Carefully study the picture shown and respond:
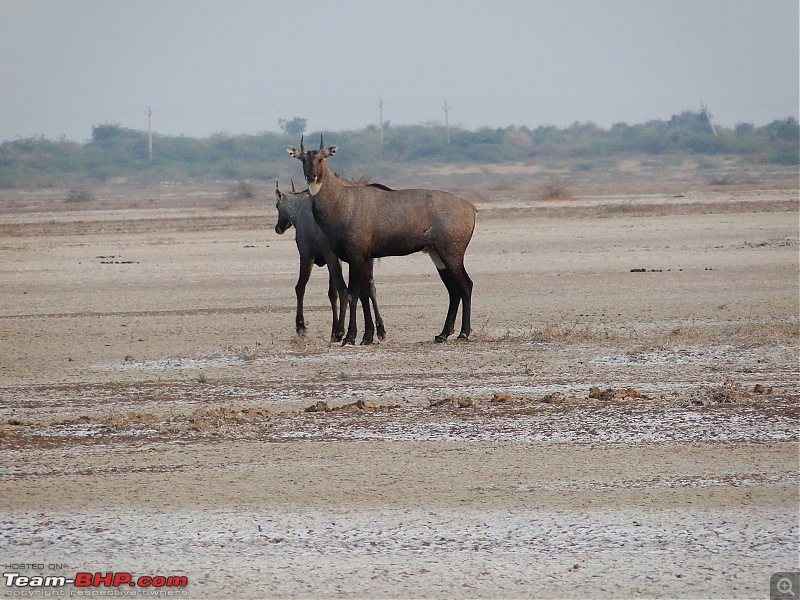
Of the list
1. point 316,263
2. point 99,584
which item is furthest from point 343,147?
point 99,584

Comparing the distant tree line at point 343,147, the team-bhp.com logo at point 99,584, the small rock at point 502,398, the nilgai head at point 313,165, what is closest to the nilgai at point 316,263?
the nilgai head at point 313,165

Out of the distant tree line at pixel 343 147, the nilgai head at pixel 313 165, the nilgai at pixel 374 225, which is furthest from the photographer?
the distant tree line at pixel 343 147

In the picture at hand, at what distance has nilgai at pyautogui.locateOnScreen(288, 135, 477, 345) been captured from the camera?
47.6 ft

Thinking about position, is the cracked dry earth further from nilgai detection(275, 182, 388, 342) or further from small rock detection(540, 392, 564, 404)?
nilgai detection(275, 182, 388, 342)

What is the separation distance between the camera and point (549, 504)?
23.7 ft

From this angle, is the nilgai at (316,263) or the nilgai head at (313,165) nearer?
the nilgai head at (313,165)

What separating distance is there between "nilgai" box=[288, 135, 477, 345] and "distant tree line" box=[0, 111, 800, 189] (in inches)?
3067

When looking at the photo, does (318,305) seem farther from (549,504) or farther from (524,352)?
(549,504)

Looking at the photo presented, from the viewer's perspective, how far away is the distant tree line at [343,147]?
326 feet

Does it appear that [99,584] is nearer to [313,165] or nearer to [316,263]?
[313,165]

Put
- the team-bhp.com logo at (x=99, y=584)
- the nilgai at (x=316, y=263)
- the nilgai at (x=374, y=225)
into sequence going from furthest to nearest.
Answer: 1. the nilgai at (x=316, y=263)
2. the nilgai at (x=374, y=225)
3. the team-bhp.com logo at (x=99, y=584)

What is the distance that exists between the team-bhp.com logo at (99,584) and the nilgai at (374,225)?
8532 millimetres

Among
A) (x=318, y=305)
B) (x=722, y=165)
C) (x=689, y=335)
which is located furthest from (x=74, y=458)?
(x=722, y=165)

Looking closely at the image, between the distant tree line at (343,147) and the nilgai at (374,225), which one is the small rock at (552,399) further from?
the distant tree line at (343,147)
